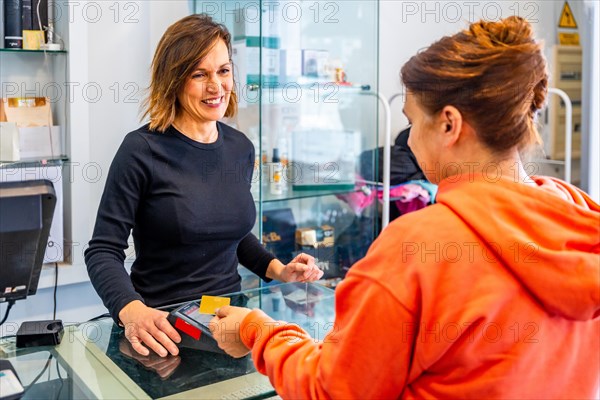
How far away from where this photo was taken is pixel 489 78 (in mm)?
934

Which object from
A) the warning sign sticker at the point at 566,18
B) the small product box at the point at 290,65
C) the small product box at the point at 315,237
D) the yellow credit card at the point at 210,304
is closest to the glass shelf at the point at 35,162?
the small product box at the point at 290,65

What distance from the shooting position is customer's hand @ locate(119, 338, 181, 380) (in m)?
1.29

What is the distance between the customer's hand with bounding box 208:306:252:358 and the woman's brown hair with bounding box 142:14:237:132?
74cm

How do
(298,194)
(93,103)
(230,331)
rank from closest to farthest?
(230,331)
(93,103)
(298,194)

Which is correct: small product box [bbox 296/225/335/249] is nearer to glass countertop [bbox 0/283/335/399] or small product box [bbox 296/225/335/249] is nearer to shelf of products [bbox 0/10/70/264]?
shelf of products [bbox 0/10/70/264]

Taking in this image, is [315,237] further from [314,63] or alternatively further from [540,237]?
[540,237]

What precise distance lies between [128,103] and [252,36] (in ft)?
1.88

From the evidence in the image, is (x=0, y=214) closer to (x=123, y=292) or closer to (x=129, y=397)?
(x=129, y=397)

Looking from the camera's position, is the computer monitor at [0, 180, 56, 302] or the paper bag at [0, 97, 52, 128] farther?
the paper bag at [0, 97, 52, 128]

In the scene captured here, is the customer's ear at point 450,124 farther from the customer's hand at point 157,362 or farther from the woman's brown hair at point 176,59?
the woman's brown hair at point 176,59

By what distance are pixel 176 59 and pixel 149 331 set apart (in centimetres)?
80

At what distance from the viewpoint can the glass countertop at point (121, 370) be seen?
122cm

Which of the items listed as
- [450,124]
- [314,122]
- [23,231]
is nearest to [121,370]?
[23,231]

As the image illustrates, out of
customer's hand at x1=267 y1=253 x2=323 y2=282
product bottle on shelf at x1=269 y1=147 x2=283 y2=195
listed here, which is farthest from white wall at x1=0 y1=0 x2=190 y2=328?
customer's hand at x1=267 y1=253 x2=323 y2=282
